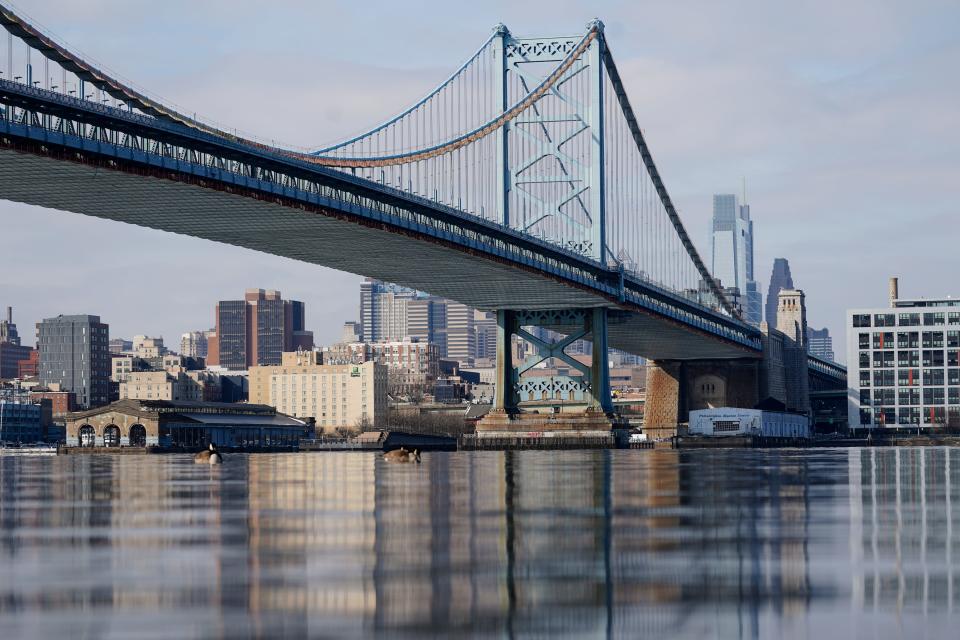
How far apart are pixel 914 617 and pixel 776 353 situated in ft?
535

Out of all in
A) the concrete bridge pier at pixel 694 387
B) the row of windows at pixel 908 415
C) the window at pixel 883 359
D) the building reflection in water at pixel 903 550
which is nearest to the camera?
the building reflection in water at pixel 903 550

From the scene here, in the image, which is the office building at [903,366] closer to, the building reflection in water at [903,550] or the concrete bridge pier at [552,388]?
the concrete bridge pier at [552,388]

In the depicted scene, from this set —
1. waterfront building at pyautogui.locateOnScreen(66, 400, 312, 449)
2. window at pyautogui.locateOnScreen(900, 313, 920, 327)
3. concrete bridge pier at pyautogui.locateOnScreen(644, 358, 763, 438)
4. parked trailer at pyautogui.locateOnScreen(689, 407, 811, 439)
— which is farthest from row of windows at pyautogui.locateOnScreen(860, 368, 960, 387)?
waterfront building at pyautogui.locateOnScreen(66, 400, 312, 449)

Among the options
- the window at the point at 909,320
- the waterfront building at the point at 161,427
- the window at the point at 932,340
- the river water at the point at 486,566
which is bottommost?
the waterfront building at the point at 161,427

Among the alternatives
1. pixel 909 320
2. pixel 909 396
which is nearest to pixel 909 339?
pixel 909 320

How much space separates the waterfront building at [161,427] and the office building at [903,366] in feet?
198

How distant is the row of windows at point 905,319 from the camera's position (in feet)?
579

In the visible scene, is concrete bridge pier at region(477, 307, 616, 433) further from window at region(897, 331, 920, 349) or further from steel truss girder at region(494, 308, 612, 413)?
window at region(897, 331, 920, 349)

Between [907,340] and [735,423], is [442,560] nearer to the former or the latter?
[735,423]

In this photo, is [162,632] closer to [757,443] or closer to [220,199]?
[220,199]

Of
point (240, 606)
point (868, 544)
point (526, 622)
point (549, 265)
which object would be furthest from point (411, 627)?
point (549, 265)

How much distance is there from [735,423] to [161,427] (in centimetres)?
5346

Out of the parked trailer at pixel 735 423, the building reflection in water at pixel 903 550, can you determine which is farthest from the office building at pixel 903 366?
the building reflection in water at pixel 903 550

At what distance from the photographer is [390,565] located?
19.3m
